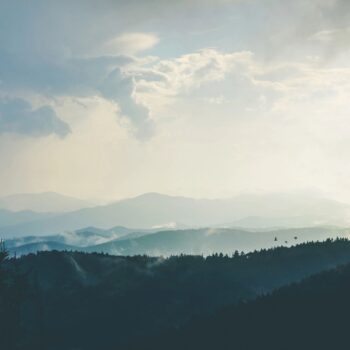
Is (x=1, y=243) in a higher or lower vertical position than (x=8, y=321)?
higher

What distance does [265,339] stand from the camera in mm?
187875

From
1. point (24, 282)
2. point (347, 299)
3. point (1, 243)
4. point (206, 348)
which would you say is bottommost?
point (206, 348)

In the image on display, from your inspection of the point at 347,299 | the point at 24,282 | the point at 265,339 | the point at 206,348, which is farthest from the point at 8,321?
the point at 347,299

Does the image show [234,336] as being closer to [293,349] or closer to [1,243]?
[293,349]

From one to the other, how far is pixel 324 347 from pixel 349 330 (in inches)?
402

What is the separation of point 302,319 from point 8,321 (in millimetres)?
98037

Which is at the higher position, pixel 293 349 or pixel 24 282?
pixel 24 282

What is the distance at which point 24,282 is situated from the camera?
17450 centimetres

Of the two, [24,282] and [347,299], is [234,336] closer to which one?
[347,299]

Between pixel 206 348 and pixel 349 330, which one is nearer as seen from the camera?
pixel 349 330

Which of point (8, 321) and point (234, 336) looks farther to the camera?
point (234, 336)

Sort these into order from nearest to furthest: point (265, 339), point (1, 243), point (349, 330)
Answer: point (1, 243) < point (349, 330) < point (265, 339)

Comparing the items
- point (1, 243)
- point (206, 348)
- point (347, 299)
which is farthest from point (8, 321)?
point (347, 299)

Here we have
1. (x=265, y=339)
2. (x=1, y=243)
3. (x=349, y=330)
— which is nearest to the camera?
(x=1, y=243)
